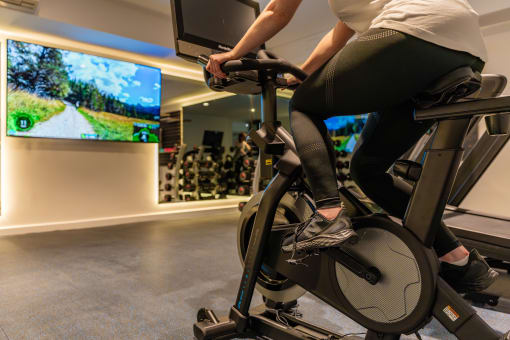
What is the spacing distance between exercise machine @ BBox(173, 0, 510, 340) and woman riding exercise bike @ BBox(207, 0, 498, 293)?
0.27 ft

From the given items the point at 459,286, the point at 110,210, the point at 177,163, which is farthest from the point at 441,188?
the point at 177,163

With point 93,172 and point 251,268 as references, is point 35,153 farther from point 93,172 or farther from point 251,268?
point 251,268

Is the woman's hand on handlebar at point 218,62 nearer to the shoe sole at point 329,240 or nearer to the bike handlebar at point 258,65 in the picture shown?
the bike handlebar at point 258,65

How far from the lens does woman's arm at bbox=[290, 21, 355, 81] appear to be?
1288mm

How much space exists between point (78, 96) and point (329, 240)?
4.53 meters

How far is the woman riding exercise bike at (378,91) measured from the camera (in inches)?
33.6

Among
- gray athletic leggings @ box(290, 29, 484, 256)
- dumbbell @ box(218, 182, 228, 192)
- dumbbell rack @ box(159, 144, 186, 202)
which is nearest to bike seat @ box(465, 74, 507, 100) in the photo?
gray athletic leggings @ box(290, 29, 484, 256)

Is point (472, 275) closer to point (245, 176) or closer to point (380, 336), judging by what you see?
point (380, 336)

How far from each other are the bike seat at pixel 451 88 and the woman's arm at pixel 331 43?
1.56 feet

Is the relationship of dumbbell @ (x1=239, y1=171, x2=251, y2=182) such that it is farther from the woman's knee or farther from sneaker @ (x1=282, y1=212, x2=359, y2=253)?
sneaker @ (x1=282, y1=212, x2=359, y2=253)

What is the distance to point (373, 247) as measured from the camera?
1000mm
